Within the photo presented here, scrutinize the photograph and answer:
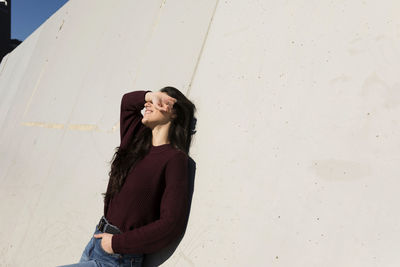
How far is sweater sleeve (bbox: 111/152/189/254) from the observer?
4.59 feet

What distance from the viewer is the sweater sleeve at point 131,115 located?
6.18ft

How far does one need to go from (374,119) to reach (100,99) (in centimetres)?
230

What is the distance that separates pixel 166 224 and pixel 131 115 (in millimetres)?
836

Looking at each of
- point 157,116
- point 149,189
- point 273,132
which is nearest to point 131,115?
point 157,116

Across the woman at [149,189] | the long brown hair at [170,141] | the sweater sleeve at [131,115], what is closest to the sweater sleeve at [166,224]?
the woman at [149,189]

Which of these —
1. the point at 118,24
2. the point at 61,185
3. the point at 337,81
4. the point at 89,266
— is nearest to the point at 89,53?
the point at 118,24

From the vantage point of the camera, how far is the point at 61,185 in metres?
2.77

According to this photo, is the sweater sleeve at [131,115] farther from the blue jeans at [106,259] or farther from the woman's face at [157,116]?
the blue jeans at [106,259]

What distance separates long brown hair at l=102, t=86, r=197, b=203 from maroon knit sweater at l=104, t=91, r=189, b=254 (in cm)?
5

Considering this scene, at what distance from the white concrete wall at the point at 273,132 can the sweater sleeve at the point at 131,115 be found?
10.5 inches

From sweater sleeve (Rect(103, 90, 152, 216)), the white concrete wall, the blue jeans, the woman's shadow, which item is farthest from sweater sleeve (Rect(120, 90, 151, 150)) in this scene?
the blue jeans

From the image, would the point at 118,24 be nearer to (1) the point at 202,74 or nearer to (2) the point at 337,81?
(1) the point at 202,74

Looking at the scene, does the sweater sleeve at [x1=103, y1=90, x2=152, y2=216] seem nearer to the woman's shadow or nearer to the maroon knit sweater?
the maroon knit sweater

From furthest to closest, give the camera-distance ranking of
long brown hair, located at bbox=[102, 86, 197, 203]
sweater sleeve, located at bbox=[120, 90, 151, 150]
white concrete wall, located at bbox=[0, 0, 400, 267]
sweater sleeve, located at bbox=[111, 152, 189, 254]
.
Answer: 1. sweater sleeve, located at bbox=[120, 90, 151, 150]
2. long brown hair, located at bbox=[102, 86, 197, 203]
3. sweater sleeve, located at bbox=[111, 152, 189, 254]
4. white concrete wall, located at bbox=[0, 0, 400, 267]
